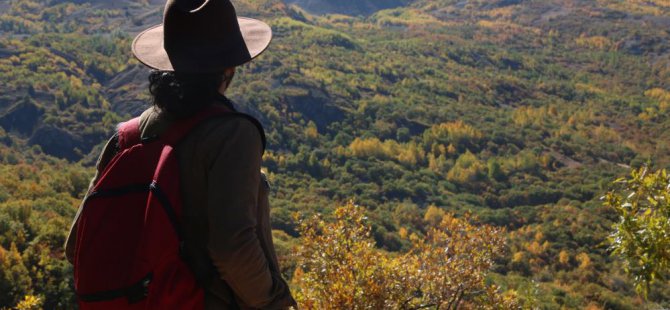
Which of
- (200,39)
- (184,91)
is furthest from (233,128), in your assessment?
(200,39)

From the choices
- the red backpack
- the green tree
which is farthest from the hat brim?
the green tree

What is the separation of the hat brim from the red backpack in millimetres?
279

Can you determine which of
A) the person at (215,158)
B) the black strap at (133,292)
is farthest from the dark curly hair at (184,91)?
the black strap at (133,292)

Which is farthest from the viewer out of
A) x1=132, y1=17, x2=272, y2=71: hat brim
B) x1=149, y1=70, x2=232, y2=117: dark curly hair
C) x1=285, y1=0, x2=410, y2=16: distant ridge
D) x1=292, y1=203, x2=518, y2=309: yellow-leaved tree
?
x1=285, y1=0, x2=410, y2=16: distant ridge

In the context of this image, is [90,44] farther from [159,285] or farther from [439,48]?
[159,285]

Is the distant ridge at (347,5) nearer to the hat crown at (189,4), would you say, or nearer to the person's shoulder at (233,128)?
the hat crown at (189,4)

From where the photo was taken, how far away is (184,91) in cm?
209

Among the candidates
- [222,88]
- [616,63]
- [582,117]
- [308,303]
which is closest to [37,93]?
[582,117]

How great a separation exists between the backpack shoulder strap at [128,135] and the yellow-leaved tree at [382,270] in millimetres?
4898

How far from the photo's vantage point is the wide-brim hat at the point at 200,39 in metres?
2.09

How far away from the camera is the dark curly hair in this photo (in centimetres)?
207

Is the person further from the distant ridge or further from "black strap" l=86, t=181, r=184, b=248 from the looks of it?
the distant ridge

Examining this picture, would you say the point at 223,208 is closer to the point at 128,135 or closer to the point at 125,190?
the point at 125,190

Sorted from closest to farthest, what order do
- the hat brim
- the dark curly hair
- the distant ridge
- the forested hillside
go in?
the dark curly hair < the hat brim < the forested hillside < the distant ridge
